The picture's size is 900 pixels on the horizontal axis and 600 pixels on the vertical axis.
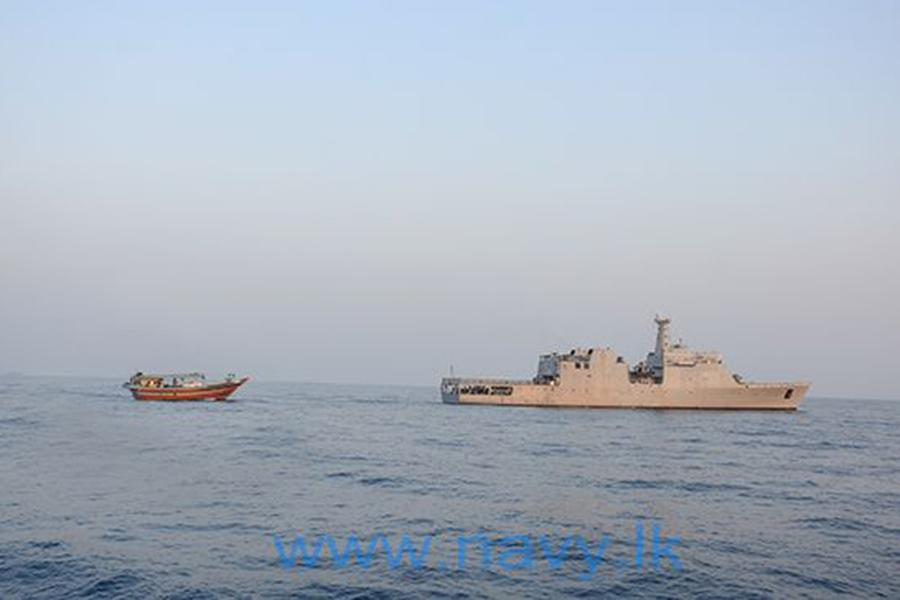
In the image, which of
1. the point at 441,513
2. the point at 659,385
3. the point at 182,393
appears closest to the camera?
the point at 441,513

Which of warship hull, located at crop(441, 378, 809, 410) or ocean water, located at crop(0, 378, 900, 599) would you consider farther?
warship hull, located at crop(441, 378, 809, 410)

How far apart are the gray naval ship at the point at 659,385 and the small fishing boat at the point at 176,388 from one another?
3791 centimetres

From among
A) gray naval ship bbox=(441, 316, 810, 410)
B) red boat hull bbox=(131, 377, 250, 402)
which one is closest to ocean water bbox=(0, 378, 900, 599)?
gray naval ship bbox=(441, 316, 810, 410)

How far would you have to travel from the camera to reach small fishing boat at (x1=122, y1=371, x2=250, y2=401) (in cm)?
8619

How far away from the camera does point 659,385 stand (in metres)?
79.9

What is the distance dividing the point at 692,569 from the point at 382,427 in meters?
43.8

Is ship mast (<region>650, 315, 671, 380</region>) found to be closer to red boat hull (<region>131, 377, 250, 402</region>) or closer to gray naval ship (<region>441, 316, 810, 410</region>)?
gray naval ship (<region>441, 316, 810, 410</region>)

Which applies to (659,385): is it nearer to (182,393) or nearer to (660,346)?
(660,346)

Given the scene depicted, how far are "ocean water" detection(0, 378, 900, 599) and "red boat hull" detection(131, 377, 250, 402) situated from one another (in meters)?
35.7

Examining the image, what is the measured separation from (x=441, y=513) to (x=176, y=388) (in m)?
70.5

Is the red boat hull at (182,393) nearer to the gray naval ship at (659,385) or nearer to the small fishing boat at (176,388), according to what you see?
the small fishing boat at (176,388)

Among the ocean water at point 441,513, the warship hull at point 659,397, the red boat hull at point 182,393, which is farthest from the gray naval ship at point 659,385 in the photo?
the red boat hull at point 182,393

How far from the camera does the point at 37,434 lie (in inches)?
1848

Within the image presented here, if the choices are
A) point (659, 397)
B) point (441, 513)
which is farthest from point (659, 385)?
point (441, 513)
